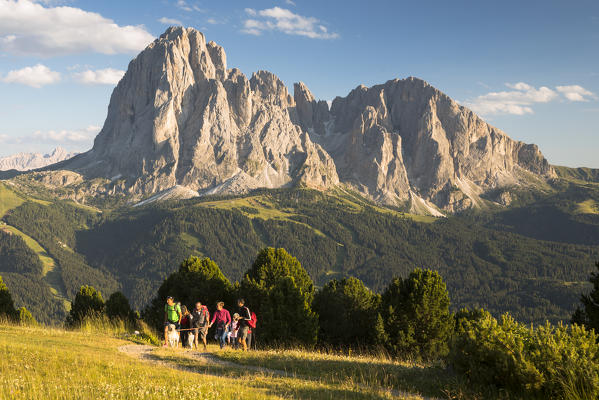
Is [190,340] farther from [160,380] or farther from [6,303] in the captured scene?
[6,303]

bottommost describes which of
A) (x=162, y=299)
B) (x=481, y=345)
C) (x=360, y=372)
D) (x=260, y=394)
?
(x=162, y=299)

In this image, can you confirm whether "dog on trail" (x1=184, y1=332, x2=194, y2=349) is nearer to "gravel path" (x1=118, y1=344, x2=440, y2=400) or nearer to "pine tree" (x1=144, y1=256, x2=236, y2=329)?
"gravel path" (x1=118, y1=344, x2=440, y2=400)

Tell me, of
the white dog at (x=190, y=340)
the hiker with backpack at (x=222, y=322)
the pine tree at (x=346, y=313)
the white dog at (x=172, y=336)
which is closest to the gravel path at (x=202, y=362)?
the white dog at (x=172, y=336)

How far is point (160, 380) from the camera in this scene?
42.8 ft

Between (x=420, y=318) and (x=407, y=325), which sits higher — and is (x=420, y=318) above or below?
above

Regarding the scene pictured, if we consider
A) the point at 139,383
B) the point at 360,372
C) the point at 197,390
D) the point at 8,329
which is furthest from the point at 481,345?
the point at 8,329

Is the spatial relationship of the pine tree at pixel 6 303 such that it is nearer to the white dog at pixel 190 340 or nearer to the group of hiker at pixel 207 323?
the group of hiker at pixel 207 323

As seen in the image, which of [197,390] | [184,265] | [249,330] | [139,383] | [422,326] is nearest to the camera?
[197,390]

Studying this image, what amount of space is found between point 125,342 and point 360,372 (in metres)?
15.8

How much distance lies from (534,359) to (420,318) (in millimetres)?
27506

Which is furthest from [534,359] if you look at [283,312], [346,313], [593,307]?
[346,313]

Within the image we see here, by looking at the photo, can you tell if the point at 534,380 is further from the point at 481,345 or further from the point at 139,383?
the point at 139,383

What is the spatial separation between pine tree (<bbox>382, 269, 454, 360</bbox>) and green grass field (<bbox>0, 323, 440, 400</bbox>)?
20.4 meters

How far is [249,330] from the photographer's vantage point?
28000mm
